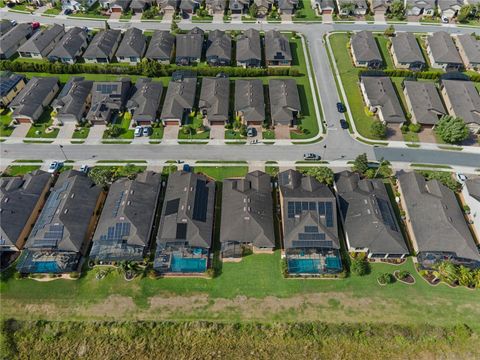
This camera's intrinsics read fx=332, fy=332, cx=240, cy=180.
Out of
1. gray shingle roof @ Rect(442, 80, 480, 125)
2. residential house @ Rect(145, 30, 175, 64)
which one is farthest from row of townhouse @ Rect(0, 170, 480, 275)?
residential house @ Rect(145, 30, 175, 64)

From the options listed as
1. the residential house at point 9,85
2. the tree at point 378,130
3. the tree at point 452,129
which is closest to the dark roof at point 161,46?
the residential house at point 9,85

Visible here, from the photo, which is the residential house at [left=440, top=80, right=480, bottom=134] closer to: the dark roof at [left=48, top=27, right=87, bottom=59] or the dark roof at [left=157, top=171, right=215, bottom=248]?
the dark roof at [left=157, top=171, right=215, bottom=248]

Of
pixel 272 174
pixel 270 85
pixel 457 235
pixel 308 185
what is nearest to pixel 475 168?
pixel 457 235

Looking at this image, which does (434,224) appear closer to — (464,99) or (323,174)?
(323,174)

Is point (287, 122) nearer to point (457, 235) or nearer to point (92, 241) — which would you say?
point (457, 235)

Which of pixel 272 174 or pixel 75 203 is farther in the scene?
pixel 272 174

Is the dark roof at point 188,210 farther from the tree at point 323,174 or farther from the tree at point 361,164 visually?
the tree at point 361,164
